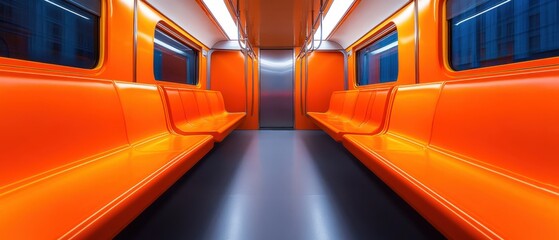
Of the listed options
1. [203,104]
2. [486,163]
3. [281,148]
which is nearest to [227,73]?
[203,104]

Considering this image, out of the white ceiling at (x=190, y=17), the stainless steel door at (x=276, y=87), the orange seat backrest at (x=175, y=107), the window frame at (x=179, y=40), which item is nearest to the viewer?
the orange seat backrest at (x=175, y=107)

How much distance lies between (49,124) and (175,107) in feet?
5.72

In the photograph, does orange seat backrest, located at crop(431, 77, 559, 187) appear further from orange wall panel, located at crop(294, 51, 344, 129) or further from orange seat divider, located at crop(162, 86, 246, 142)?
orange wall panel, located at crop(294, 51, 344, 129)

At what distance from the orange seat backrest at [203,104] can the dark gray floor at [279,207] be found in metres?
1.27

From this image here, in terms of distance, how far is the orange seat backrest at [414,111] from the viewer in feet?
6.01

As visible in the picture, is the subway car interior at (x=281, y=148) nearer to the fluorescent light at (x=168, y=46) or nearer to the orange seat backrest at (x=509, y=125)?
the orange seat backrest at (x=509, y=125)

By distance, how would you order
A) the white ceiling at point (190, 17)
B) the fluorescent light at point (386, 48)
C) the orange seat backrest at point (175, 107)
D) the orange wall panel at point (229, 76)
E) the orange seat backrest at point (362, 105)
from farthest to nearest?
the orange wall panel at point (229, 76)
the fluorescent light at point (386, 48)
the white ceiling at point (190, 17)
the orange seat backrest at point (362, 105)
the orange seat backrest at point (175, 107)

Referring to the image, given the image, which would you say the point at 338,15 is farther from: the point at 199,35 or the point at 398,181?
the point at 398,181

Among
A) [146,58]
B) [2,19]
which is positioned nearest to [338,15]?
[146,58]

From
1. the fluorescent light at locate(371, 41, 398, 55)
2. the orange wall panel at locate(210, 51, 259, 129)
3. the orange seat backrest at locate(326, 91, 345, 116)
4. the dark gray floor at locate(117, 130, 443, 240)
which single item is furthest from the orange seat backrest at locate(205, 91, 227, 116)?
the fluorescent light at locate(371, 41, 398, 55)

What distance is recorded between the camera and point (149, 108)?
87.0 inches

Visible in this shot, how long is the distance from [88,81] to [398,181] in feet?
6.08

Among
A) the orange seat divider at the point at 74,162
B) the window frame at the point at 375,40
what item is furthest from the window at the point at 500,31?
the orange seat divider at the point at 74,162

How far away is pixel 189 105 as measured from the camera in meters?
3.48
